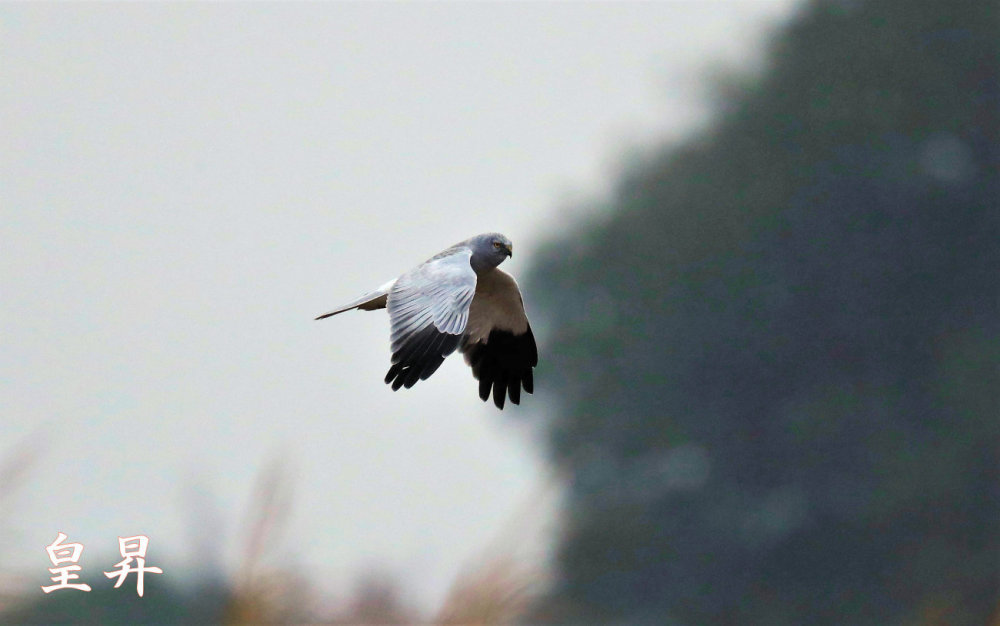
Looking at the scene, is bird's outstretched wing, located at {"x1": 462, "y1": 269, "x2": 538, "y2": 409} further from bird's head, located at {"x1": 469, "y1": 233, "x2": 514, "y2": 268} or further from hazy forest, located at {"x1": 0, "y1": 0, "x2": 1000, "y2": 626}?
hazy forest, located at {"x1": 0, "y1": 0, "x2": 1000, "y2": 626}

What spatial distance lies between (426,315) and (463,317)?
0.33 ft

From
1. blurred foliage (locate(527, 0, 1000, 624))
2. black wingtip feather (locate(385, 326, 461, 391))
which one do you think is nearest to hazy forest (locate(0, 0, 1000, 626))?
blurred foliage (locate(527, 0, 1000, 624))

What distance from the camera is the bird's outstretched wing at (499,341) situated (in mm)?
4969

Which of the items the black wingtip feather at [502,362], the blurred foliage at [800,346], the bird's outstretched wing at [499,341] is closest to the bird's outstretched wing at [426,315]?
the bird's outstretched wing at [499,341]

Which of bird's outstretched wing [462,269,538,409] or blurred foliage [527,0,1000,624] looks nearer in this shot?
bird's outstretched wing [462,269,538,409]

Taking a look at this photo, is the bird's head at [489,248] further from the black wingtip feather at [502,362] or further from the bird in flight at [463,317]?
the black wingtip feather at [502,362]

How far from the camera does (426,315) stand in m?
4.07

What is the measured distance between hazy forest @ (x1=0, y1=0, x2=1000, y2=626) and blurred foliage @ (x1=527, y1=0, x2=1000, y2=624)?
0.03 m

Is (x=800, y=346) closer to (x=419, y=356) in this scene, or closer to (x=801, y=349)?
(x=801, y=349)

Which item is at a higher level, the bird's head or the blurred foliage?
the blurred foliage

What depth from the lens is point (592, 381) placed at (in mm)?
20594

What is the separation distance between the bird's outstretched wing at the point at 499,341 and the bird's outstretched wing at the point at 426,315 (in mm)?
609

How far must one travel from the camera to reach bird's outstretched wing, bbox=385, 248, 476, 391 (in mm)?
3939

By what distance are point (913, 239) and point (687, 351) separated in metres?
3.75
